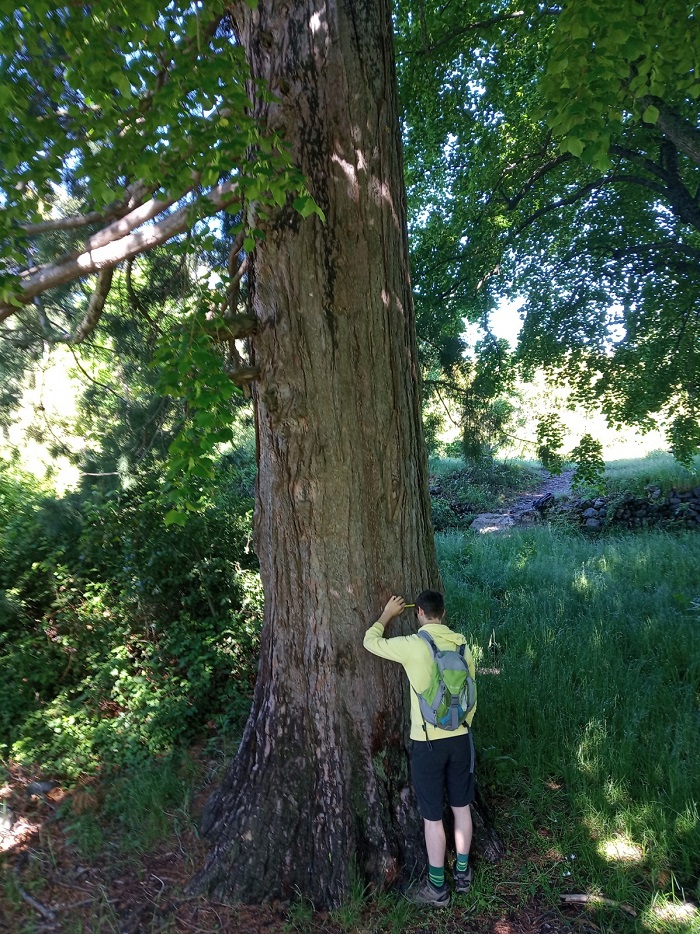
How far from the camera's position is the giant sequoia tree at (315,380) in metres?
3.05

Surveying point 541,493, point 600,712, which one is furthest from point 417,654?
point 541,493

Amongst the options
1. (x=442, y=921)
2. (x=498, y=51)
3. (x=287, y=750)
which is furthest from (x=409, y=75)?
(x=442, y=921)

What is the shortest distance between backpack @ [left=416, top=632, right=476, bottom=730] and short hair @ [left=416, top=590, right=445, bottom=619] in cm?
11

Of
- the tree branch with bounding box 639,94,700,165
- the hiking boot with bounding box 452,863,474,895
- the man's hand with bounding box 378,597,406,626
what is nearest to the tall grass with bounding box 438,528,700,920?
the hiking boot with bounding box 452,863,474,895

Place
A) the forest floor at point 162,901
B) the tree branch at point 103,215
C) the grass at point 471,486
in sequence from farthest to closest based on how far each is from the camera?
Result: 1. the grass at point 471,486
2. the tree branch at point 103,215
3. the forest floor at point 162,901

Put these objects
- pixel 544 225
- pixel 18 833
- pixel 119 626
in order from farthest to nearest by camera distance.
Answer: pixel 544 225 → pixel 119 626 → pixel 18 833

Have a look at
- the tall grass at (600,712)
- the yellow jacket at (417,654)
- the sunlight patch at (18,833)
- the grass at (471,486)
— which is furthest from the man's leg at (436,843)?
the grass at (471,486)

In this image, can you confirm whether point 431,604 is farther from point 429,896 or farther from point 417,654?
point 429,896

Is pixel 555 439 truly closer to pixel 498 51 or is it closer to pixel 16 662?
pixel 498 51

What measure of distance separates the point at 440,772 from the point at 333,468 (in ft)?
5.68

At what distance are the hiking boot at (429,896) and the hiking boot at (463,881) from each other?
0.07 m

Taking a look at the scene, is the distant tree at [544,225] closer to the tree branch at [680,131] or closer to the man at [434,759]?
the tree branch at [680,131]

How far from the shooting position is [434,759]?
122 inches

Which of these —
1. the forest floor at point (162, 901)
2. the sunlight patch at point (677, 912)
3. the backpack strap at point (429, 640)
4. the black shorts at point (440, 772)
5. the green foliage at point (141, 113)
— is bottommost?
the forest floor at point (162, 901)
